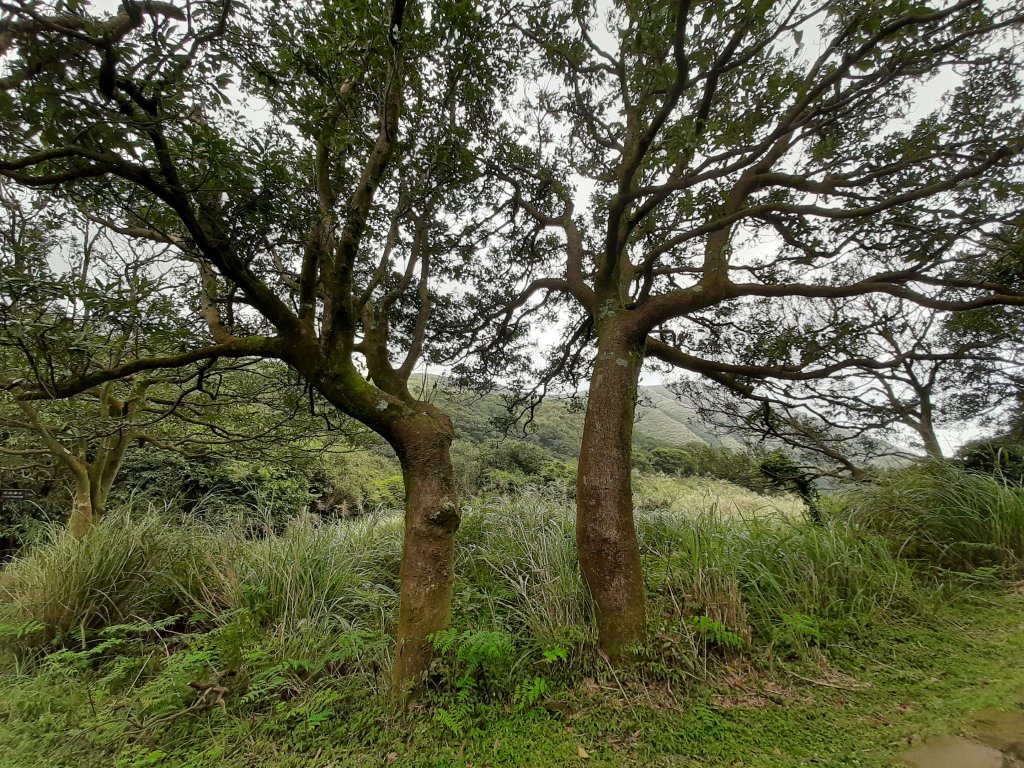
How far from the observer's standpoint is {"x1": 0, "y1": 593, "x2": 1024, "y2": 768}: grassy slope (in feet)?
5.33

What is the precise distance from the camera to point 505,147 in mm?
3824

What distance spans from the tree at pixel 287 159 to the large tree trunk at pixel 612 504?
0.90m

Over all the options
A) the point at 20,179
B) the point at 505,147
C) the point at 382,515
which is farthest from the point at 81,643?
the point at 505,147

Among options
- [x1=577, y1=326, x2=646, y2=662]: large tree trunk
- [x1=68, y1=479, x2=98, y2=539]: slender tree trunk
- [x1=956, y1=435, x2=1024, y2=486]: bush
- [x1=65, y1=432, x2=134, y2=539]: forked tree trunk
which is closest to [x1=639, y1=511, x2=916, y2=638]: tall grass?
[x1=577, y1=326, x2=646, y2=662]: large tree trunk

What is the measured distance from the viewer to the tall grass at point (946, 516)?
2912 millimetres

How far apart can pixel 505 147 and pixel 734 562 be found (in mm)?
4251

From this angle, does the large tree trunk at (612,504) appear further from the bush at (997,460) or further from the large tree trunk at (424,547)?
the bush at (997,460)

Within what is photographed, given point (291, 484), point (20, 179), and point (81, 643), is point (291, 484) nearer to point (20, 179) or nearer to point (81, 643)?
point (81, 643)

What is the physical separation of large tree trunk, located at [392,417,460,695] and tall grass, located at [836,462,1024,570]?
359cm

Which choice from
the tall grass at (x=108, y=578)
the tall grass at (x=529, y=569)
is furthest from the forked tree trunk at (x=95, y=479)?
the tall grass at (x=108, y=578)

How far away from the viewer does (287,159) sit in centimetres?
270

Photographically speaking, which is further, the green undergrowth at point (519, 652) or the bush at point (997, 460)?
the bush at point (997, 460)

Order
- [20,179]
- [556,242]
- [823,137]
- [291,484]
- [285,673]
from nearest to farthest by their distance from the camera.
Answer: [20,179]
[285,673]
[823,137]
[556,242]
[291,484]

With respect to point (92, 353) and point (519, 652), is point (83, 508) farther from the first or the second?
point (519, 652)
